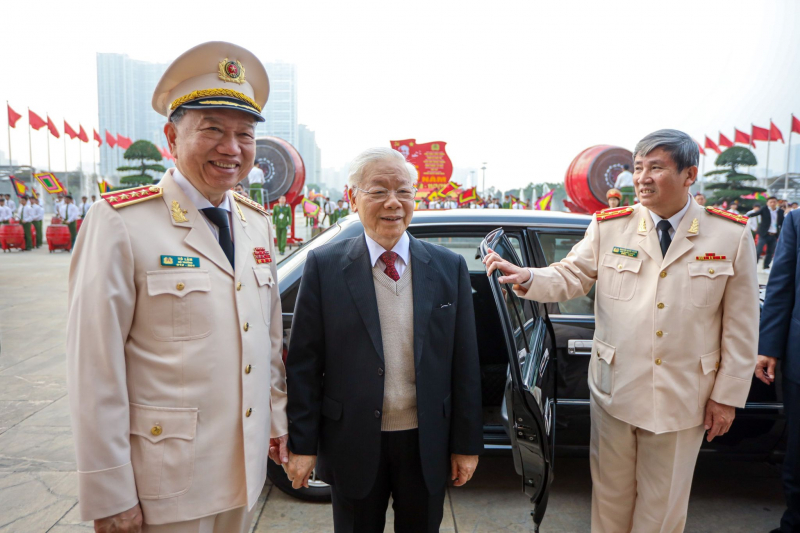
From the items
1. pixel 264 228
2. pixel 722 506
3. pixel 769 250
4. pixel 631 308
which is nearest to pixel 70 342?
pixel 264 228

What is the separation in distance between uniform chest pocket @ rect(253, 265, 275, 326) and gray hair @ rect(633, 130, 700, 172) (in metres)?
1.53

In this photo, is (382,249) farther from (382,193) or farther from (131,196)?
(131,196)

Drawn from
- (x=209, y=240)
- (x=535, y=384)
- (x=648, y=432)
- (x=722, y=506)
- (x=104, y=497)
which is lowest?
(x=722, y=506)

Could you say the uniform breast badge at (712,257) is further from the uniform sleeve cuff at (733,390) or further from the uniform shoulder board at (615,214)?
the uniform sleeve cuff at (733,390)

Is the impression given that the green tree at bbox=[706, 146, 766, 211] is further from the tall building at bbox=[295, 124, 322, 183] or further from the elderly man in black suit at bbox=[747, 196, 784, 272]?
the tall building at bbox=[295, 124, 322, 183]

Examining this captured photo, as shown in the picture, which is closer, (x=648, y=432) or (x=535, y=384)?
(x=535, y=384)

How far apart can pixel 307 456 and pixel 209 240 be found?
78cm

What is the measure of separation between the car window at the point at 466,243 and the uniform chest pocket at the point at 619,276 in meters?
0.53

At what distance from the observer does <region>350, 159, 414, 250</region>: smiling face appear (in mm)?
1703

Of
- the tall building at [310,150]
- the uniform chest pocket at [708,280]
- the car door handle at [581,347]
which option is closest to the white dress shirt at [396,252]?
the uniform chest pocket at [708,280]

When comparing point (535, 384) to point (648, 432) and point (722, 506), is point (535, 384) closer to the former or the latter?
point (648, 432)

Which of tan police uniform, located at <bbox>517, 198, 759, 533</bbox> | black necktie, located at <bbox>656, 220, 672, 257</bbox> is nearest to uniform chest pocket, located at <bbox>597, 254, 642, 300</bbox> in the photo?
tan police uniform, located at <bbox>517, 198, 759, 533</bbox>

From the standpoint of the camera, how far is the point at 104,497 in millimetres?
1251

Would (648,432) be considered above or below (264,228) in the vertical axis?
below
